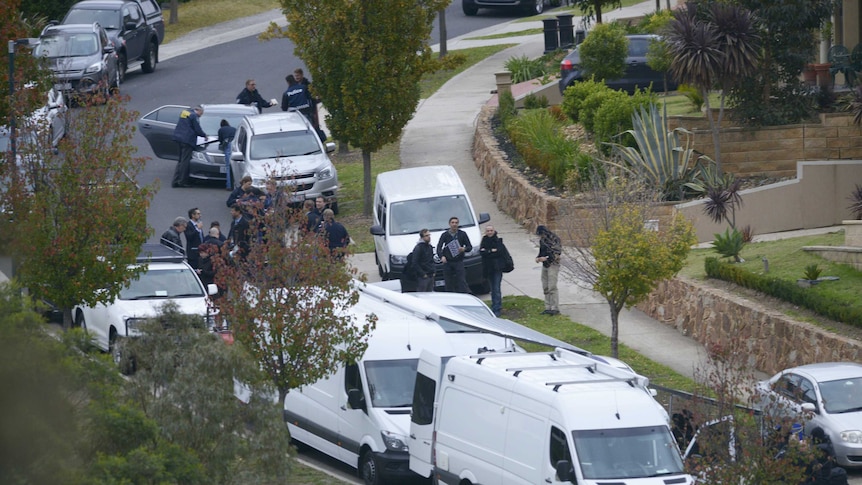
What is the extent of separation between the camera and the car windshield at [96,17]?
3647 cm

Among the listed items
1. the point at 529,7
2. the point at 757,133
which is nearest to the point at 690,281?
the point at 757,133

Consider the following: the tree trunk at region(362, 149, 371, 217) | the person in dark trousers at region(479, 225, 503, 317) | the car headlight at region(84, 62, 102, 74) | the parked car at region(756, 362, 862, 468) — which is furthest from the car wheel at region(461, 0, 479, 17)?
the parked car at region(756, 362, 862, 468)

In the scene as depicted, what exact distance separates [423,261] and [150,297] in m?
4.34

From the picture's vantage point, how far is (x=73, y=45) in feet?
107

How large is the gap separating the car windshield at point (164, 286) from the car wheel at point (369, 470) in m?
5.35

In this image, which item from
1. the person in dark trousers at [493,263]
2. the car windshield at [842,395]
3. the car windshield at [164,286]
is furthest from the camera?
the person in dark trousers at [493,263]

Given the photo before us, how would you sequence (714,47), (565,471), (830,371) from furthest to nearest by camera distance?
(714,47), (830,371), (565,471)

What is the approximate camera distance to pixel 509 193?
26359mm

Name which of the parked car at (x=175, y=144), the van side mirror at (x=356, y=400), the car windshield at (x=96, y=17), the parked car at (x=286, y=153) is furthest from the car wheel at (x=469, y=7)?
the van side mirror at (x=356, y=400)

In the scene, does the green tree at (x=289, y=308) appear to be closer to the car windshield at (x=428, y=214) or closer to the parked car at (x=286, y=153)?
the car windshield at (x=428, y=214)

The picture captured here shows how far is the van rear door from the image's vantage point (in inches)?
533


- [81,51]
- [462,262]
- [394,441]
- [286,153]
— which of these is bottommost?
[394,441]

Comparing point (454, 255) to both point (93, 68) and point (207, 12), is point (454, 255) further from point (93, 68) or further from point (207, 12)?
point (207, 12)

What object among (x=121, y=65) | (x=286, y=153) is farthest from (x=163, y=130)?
(x=121, y=65)
